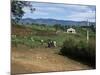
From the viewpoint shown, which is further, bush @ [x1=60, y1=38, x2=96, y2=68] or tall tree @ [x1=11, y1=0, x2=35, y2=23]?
bush @ [x1=60, y1=38, x2=96, y2=68]

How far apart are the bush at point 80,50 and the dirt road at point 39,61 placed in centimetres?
8

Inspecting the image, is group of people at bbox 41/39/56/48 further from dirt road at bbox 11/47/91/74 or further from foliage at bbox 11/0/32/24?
foliage at bbox 11/0/32/24

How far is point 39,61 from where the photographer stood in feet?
8.24

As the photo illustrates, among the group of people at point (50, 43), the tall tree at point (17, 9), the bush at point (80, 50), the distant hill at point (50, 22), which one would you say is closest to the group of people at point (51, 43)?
the group of people at point (50, 43)

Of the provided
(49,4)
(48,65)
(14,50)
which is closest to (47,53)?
(48,65)

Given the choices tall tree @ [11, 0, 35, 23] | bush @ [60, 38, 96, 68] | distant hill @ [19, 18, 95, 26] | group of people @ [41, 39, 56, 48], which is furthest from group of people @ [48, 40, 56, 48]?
tall tree @ [11, 0, 35, 23]

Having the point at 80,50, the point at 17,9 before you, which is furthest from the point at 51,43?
the point at 17,9

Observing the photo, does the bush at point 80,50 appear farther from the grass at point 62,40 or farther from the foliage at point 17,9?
the foliage at point 17,9

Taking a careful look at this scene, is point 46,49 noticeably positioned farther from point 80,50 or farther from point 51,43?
point 80,50

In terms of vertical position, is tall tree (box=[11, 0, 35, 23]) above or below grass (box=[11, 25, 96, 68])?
above

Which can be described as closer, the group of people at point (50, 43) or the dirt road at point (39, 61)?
the dirt road at point (39, 61)

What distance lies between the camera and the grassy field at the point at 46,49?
243 centimetres

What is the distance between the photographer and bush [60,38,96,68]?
2.67m
